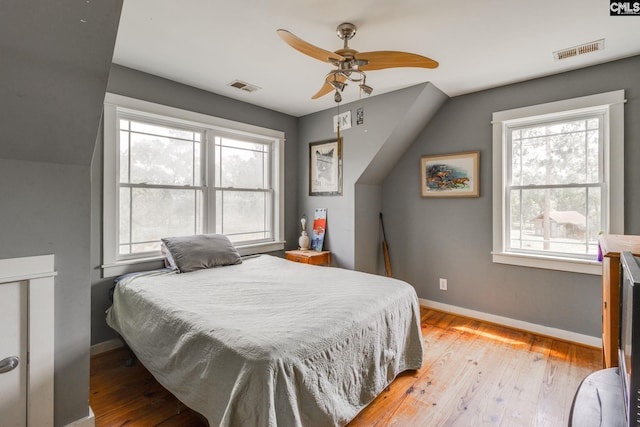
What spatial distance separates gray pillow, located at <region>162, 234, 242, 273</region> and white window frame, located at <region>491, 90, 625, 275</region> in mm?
2717

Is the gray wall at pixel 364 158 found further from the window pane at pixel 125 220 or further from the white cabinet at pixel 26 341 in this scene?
the white cabinet at pixel 26 341

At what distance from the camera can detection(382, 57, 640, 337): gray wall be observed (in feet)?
8.47

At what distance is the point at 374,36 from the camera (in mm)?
2188

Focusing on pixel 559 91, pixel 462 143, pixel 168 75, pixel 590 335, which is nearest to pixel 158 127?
pixel 168 75

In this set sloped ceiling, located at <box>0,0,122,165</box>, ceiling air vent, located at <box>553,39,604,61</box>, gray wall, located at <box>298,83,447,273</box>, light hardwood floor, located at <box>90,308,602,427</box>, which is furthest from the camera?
gray wall, located at <box>298,83,447,273</box>

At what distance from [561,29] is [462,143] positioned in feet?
4.56

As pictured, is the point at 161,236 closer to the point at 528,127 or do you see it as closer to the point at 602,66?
the point at 528,127

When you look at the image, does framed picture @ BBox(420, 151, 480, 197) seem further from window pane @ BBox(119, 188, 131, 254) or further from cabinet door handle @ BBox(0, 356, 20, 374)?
cabinet door handle @ BBox(0, 356, 20, 374)

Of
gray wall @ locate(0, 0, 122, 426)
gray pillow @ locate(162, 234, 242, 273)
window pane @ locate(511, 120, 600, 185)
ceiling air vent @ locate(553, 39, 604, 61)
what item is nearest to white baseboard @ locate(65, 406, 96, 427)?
gray wall @ locate(0, 0, 122, 426)

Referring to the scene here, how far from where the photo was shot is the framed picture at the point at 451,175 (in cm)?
331

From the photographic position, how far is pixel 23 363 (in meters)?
1.53

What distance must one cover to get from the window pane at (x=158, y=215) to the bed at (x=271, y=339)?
0.46 metres

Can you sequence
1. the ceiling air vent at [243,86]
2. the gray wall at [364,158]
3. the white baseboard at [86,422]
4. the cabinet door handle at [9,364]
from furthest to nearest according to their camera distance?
1. the gray wall at [364,158]
2. the ceiling air vent at [243,86]
3. the white baseboard at [86,422]
4. the cabinet door handle at [9,364]

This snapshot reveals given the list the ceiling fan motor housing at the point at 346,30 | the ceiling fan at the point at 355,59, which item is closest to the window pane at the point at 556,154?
the ceiling fan at the point at 355,59
